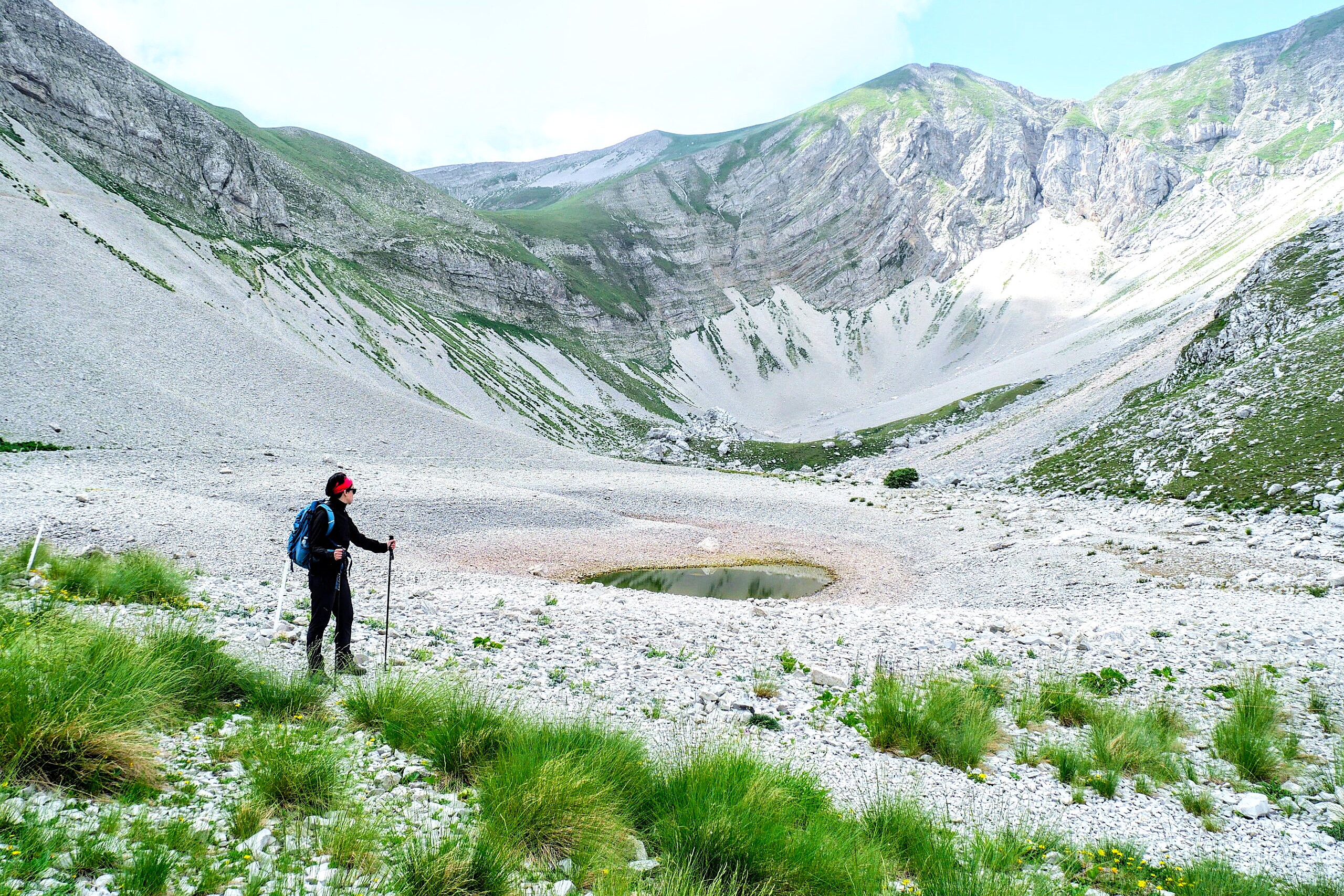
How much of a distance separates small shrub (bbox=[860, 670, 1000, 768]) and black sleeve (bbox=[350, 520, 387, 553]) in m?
6.66

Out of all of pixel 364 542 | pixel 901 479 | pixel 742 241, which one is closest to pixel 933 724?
pixel 364 542

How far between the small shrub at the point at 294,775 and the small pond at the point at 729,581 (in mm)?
15571

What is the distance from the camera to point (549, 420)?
65.6m

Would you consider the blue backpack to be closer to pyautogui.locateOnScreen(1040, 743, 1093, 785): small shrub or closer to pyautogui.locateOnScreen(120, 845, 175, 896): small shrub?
pyautogui.locateOnScreen(120, 845, 175, 896): small shrub

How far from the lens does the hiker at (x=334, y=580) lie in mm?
7520

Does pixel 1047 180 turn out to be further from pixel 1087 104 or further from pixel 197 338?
pixel 197 338

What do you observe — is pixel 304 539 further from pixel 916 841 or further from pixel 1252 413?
pixel 1252 413

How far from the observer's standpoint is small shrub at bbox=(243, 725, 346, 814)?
14.1 feet

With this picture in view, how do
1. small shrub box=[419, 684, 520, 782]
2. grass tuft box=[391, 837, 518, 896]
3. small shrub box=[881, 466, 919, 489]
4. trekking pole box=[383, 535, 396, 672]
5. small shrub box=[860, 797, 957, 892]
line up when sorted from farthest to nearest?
small shrub box=[881, 466, 919, 489]
trekking pole box=[383, 535, 396, 672]
small shrub box=[419, 684, 520, 782]
small shrub box=[860, 797, 957, 892]
grass tuft box=[391, 837, 518, 896]

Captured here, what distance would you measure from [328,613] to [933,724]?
7.56m

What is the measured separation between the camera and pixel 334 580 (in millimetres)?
7773

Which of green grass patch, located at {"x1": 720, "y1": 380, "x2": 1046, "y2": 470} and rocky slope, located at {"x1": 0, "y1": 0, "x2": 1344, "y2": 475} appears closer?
rocky slope, located at {"x1": 0, "y1": 0, "x2": 1344, "y2": 475}

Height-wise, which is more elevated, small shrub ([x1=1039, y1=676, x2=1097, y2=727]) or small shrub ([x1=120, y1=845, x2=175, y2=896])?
small shrub ([x1=1039, y1=676, x2=1097, y2=727])

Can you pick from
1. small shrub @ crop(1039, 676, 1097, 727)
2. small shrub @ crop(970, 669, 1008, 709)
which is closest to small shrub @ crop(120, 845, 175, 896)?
small shrub @ crop(970, 669, 1008, 709)
